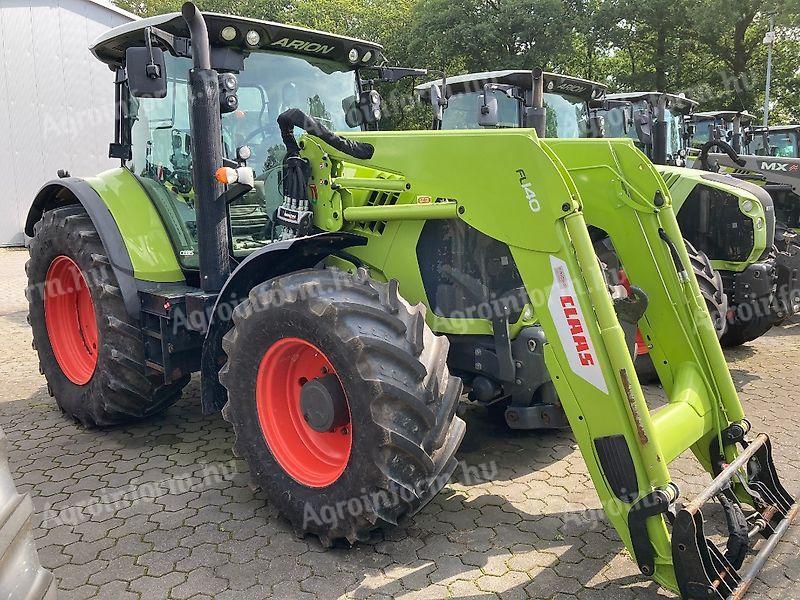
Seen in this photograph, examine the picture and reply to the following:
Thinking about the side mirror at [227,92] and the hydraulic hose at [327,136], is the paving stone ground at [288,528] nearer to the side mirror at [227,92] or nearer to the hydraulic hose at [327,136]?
the hydraulic hose at [327,136]

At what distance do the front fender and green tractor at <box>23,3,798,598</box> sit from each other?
0.01 metres

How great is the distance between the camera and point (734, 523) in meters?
2.77

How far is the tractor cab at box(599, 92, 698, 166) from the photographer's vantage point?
782 centimetres

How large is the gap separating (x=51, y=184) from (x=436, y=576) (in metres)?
3.69

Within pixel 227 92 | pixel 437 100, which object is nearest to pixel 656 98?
pixel 437 100

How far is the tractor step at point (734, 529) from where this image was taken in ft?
8.12

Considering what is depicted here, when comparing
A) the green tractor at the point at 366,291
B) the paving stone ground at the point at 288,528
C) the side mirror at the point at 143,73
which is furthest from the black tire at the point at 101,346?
the side mirror at the point at 143,73

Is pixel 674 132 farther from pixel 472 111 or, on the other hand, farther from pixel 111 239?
pixel 111 239

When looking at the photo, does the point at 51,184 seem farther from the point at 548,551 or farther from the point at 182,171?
the point at 548,551

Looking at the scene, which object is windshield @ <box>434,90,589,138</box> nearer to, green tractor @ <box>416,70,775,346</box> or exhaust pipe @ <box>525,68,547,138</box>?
green tractor @ <box>416,70,775,346</box>

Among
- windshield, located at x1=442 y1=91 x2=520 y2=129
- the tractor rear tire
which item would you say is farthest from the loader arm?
windshield, located at x1=442 y1=91 x2=520 y2=129

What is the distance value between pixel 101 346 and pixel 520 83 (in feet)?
17.5

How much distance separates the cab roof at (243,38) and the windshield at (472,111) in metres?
3.19

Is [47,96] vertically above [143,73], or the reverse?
[47,96]
